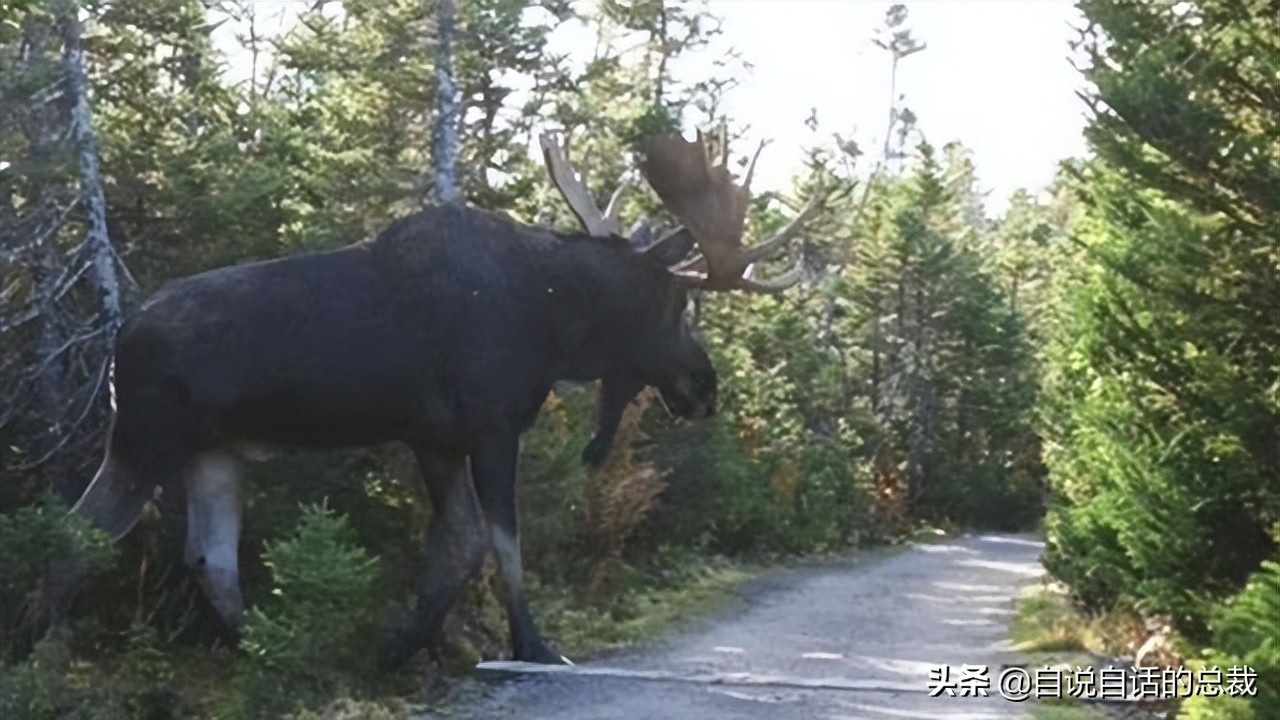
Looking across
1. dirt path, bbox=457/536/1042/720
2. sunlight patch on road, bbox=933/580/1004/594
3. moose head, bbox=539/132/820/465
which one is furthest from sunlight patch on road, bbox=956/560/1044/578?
moose head, bbox=539/132/820/465

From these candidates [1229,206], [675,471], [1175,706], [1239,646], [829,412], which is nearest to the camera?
[1239,646]

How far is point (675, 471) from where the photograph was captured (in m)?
17.6

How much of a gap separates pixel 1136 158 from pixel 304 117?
419 inches

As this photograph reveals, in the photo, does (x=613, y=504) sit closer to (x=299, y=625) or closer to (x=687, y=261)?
(x=687, y=261)

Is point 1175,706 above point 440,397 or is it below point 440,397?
below

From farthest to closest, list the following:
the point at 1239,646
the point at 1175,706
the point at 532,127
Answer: the point at 532,127
the point at 1175,706
the point at 1239,646

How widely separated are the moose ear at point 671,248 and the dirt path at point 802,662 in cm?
279

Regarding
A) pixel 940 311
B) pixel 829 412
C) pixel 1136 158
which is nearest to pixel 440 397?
pixel 1136 158

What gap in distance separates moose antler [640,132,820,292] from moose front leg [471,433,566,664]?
76.7 inches

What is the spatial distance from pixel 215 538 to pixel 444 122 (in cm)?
543

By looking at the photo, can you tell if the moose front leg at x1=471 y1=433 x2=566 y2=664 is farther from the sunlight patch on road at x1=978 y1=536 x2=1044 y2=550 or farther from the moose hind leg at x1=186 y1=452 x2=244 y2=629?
the sunlight patch on road at x1=978 y1=536 x2=1044 y2=550

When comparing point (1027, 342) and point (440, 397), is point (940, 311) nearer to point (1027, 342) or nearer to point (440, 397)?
point (1027, 342)

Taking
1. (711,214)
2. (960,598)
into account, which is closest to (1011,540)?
(960,598)

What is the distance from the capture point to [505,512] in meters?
8.22
